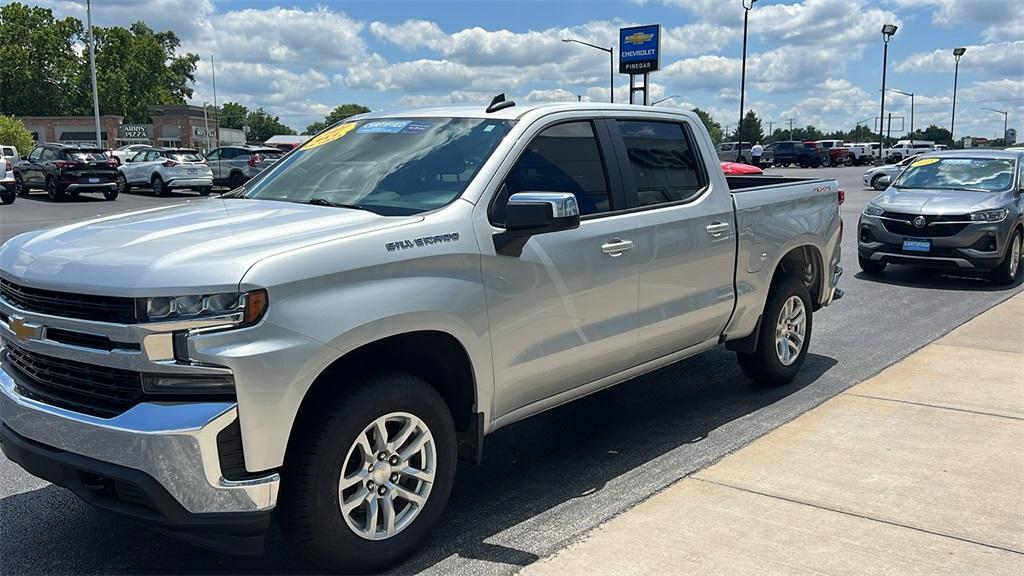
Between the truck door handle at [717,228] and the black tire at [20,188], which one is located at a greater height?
the truck door handle at [717,228]

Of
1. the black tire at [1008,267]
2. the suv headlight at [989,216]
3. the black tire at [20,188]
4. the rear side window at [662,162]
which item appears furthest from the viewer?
the black tire at [20,188]

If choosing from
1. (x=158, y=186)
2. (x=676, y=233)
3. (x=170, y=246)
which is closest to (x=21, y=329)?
(x=170, y=246)

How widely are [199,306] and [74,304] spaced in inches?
21.4

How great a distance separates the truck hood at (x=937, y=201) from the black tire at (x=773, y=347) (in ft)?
18.1

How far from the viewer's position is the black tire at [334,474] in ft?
10.4

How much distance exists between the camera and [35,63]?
86.9 metres

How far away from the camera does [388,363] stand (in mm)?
3617

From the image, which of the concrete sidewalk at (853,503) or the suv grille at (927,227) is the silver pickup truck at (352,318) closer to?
the concrete sidewalk at (853,503)

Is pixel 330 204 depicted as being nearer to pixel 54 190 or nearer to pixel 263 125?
pixel 54 190

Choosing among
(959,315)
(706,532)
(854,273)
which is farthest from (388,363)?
(854,273)

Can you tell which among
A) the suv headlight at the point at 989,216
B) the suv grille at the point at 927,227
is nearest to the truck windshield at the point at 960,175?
the suv headlight at the point at 989,216

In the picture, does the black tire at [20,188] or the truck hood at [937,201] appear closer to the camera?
the truck hood at [937,201]

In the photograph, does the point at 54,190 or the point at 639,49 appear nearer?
the point at 54,190

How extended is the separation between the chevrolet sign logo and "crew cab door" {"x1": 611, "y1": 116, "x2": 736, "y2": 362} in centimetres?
4368
